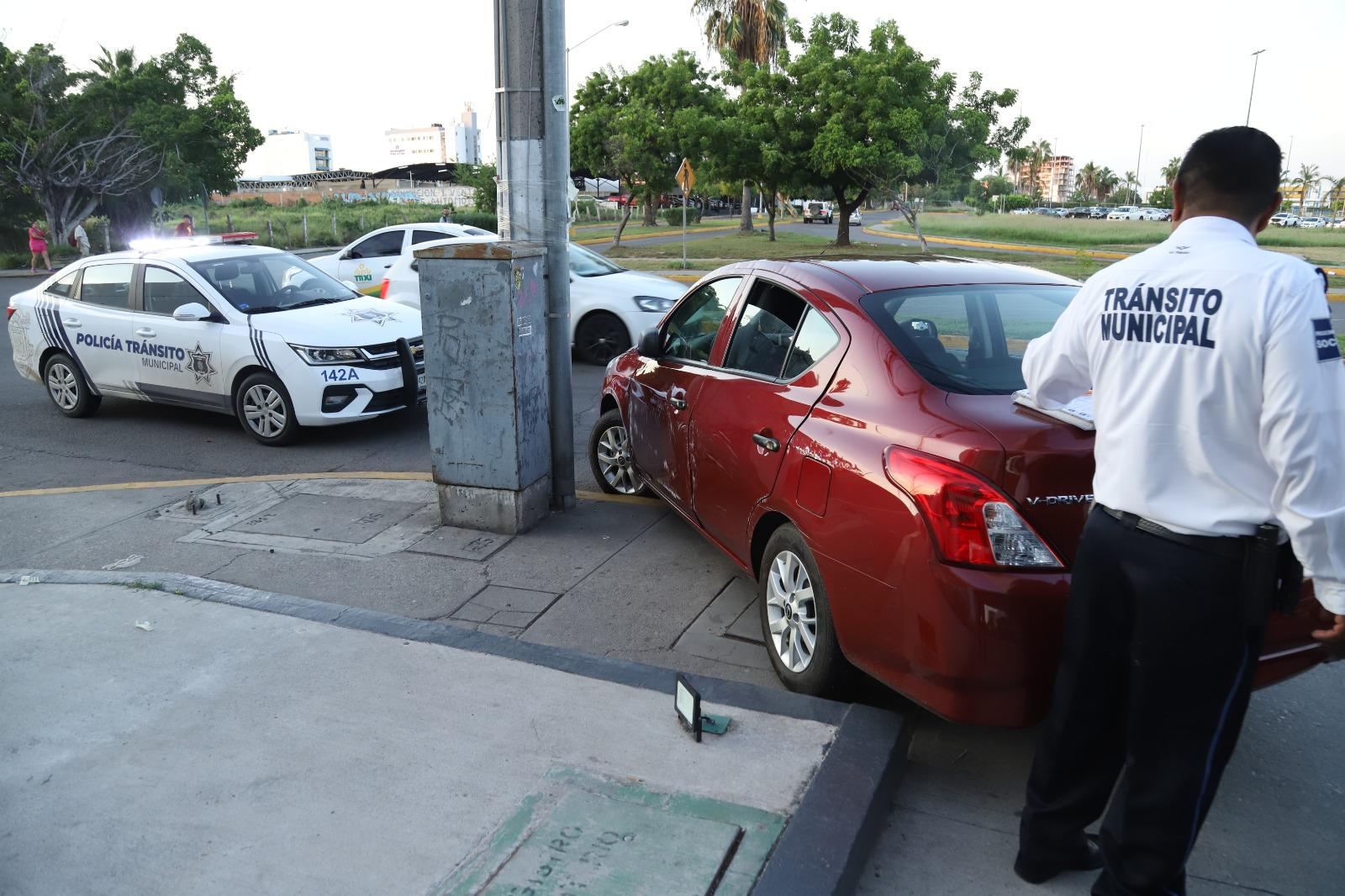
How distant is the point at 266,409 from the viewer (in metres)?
8.21

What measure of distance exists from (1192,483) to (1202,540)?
129 mm

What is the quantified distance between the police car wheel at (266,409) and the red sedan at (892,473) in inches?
166

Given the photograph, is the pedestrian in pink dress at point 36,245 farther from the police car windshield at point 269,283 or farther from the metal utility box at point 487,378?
the metal utility box at point 487,378

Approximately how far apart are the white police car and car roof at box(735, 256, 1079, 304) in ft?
14.6

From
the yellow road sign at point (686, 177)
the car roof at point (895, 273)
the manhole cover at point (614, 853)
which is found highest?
the yellow road sign at point (686, 177)

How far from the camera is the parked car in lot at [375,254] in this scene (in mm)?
14062

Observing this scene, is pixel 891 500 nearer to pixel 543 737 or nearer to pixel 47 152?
pixel 543 737

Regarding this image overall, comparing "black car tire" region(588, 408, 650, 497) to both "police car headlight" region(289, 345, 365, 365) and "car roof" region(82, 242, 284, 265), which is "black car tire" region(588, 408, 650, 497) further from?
"car roof" region(82, 242, 284, 265)

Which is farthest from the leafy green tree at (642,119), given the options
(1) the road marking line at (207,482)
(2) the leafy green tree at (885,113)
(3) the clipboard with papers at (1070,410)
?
(3) the clipboard with papers at (1070,410)

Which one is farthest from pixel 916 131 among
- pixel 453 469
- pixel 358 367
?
pixel 453 469

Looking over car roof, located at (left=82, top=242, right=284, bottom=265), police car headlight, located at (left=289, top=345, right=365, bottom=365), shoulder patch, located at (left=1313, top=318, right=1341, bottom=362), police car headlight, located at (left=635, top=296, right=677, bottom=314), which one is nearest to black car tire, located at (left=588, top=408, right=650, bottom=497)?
police car headlight, located at (left=289, top=345, right=365, bottom=365)

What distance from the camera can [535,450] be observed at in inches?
233

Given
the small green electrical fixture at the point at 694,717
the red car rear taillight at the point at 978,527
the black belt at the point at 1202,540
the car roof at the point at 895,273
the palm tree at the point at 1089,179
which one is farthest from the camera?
the palm tree at the point at 1089,179

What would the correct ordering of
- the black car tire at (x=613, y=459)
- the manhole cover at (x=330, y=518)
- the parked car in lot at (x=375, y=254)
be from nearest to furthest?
the manhole cover at (x=330, y=518), the black car tire at (x=613, y=459), the parked car in lot at (x=375, y=254)
